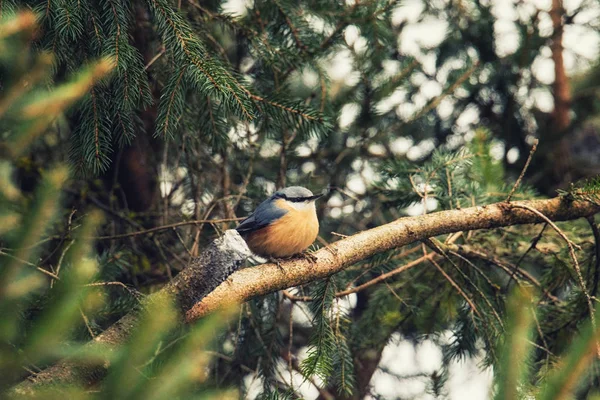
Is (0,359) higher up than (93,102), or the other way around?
(0,359)

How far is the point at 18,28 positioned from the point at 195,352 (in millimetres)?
653

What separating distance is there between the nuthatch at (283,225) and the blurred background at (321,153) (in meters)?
0.18

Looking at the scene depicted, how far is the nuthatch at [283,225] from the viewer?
313cm

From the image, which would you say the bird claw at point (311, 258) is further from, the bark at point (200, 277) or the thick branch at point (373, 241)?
the bark at point (200, 277)

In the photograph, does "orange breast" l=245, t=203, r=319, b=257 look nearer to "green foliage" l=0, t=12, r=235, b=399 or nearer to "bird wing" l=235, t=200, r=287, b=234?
"bird wing" l=235, t=200, r=287, b=234

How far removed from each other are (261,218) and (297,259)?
597 millimetres

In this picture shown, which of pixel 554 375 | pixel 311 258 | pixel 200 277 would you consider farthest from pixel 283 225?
pixel 554 375

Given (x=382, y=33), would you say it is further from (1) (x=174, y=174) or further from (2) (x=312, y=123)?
(1) (x=174, y=174)

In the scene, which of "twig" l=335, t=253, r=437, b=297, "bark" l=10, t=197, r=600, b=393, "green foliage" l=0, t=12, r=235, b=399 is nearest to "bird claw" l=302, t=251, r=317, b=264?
"bark" l=10, t=197, r=600, b=393

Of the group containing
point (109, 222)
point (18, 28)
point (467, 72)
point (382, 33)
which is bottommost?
point (109, 222)

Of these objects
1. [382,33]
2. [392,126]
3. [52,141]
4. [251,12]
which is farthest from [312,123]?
[52,141]

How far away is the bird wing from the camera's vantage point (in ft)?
10.9

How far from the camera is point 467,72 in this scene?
4.17m

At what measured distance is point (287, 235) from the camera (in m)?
3.14
